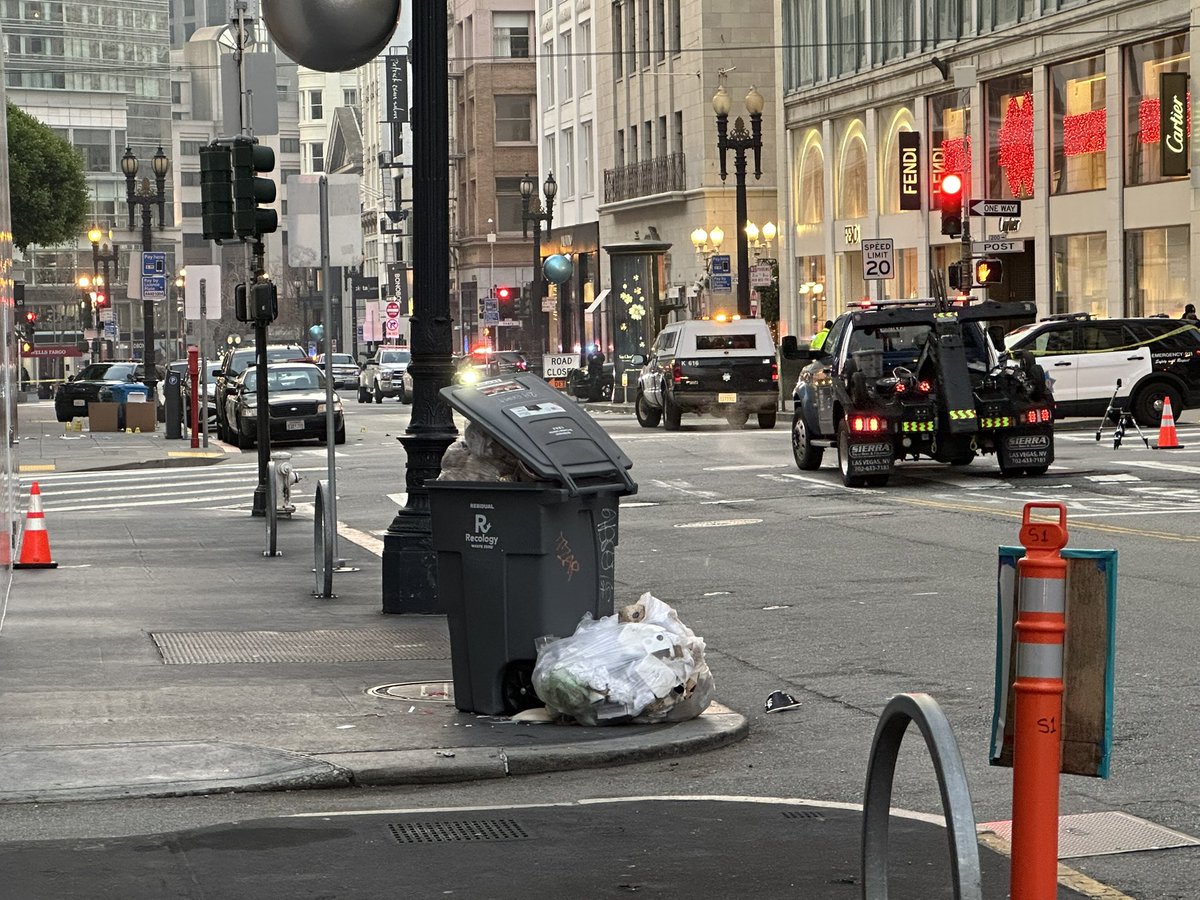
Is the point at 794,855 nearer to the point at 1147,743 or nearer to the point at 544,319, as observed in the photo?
the point at 1147,743

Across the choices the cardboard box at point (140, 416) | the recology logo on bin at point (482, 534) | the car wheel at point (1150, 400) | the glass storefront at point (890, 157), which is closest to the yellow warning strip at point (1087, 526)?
the recology logo on bin at point (482, 534)

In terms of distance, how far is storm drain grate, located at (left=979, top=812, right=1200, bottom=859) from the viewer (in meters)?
6.86

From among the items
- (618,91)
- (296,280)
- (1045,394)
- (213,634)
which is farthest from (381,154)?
(213,634)

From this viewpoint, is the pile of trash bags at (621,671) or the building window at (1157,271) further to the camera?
the building window at (1157,271)

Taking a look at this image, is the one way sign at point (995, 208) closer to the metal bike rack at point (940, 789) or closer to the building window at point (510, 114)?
the metal bike rack at point (940, 789)

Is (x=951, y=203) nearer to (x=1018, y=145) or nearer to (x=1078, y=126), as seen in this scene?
(x=1078, y=126)

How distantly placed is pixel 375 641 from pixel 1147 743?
510cm

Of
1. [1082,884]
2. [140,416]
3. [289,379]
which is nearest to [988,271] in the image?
[289,379]

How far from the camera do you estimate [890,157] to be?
53.7 m

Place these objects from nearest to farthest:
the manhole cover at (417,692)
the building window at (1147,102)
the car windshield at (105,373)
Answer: the manhole cover at (417,692) → the building window at (1147,102) → the car windshield at (105,373)

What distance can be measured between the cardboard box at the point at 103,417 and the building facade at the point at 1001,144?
1945 centimetres

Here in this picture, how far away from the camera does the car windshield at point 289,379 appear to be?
1515 inches

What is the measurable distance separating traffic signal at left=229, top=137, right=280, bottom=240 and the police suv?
14971 millimetres

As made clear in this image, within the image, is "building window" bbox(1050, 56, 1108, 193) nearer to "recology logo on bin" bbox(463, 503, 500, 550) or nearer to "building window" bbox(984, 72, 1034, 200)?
"building window" bbox(984, 72, 1034, 200)
